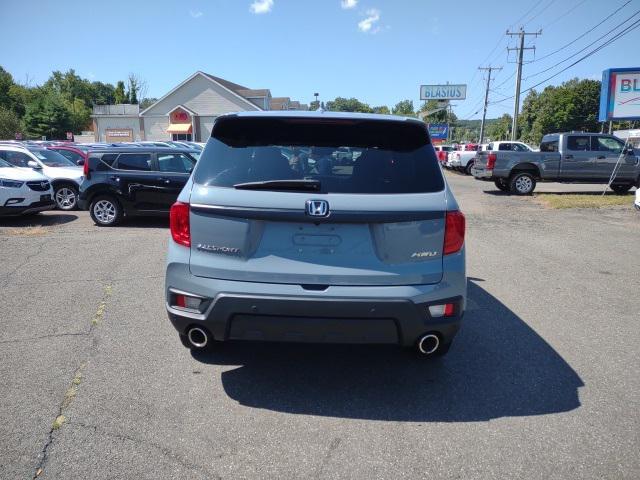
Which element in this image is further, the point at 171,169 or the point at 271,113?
the point at 171,169

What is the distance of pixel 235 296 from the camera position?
307 cm

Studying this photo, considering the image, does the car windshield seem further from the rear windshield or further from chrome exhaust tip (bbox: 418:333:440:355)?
chrome exhaust tip (bbox: 418:333:440:355)

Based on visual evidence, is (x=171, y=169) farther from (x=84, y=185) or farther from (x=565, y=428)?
(x=565, y=428)

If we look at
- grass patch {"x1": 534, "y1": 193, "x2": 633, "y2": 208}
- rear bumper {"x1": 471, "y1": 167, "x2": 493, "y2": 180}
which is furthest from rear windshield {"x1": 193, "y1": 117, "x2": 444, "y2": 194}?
rear bumper {"x1": 471, "y1": 167, "x2": 493, "y2": 180}

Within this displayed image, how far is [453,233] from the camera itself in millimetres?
3205

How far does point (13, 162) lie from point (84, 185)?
432 cm

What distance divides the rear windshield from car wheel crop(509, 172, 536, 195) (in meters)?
15.4

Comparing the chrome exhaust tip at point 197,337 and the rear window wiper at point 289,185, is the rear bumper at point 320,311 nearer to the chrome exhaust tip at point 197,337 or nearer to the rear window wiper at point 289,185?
the chrome exhaust tip at point 197,337

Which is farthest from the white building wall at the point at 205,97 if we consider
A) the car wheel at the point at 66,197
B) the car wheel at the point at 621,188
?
the car wheel at the point at 66,197

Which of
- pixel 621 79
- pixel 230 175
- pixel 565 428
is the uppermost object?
pixel 621 79

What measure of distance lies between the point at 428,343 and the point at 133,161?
Result: 9171 millimetres

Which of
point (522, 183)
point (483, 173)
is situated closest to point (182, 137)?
point (483, 173)

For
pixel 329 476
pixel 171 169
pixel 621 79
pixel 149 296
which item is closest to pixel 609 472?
pixel 329 476

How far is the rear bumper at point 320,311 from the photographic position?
304 cm
